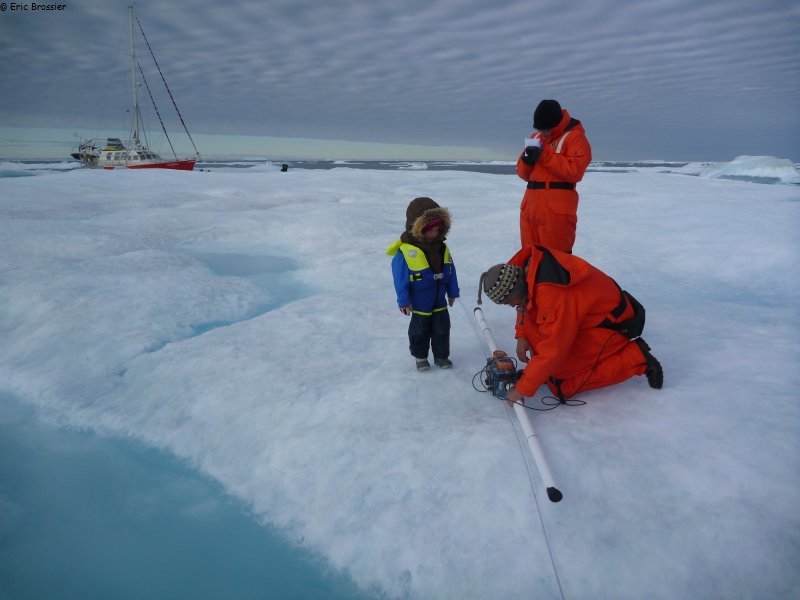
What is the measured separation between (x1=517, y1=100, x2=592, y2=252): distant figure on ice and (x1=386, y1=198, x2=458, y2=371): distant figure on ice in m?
1.22

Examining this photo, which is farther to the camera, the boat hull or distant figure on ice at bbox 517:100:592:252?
the boat hull

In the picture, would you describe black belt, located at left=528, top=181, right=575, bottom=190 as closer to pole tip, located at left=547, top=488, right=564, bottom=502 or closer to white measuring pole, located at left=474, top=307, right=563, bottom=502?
white measuring pole, located at left=474, top=307, right=563, bottom=502

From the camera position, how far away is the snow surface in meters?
1.91

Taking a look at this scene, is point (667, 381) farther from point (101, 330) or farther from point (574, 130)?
point (101, 330)

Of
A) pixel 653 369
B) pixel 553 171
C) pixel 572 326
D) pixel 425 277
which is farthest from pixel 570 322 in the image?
pixel 553 171

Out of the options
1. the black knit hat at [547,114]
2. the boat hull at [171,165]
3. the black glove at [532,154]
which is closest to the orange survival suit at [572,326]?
the black glove at [532,154]

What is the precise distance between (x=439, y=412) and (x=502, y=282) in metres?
0.94

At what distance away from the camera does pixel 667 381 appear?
9.53ft

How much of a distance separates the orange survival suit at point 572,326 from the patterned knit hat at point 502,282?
9 cm

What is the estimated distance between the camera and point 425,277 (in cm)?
314

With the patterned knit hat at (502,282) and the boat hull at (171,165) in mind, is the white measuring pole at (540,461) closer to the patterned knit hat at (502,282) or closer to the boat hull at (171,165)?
the patterned knit hat at (502,282)

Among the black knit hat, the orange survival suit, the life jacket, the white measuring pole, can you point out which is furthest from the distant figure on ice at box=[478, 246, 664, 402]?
the black knit hat

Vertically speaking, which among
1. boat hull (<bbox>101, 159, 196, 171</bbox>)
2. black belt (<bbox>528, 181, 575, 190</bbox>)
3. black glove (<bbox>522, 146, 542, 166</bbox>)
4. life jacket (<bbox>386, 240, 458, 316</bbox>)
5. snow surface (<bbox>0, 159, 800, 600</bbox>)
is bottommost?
snow surface (<bbox>0, 159, 800, 600</bbox>)

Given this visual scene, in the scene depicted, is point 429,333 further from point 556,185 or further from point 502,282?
point 556,185
